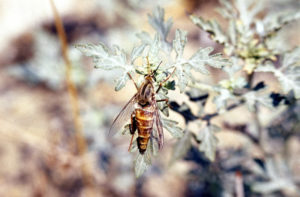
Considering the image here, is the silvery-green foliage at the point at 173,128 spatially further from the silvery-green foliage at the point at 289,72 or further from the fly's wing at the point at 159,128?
the silvery-green foliage at the point at 289,72

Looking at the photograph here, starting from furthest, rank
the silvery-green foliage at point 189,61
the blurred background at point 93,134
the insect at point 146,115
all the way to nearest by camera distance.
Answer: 1. the blurred background at point 93,134
2. the insect at point 146,115
3. the silvery-green foliage at point 189,61

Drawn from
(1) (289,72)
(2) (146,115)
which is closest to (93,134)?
(2) (146,115)

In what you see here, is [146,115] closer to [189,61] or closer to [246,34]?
[189,61]

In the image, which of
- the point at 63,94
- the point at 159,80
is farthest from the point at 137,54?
the point at 63,94

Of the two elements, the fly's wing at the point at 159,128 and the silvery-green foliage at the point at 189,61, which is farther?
the fly's wing at the point at 159,128

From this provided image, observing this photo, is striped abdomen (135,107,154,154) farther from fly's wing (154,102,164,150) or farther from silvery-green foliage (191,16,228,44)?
silvery-green foliage (191,16,228,44)

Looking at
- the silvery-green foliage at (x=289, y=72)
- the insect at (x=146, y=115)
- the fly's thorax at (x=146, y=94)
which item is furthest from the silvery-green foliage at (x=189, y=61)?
the silvery-green foliage at (x=289, y=72)

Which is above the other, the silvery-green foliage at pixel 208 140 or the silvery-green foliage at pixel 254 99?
the silvery-green foliage at pixel 254 99

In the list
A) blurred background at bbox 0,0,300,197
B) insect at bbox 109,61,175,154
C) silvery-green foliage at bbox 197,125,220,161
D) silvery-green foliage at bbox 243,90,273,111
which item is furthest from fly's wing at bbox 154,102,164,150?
blurred background at bbox 0,0,300,197
